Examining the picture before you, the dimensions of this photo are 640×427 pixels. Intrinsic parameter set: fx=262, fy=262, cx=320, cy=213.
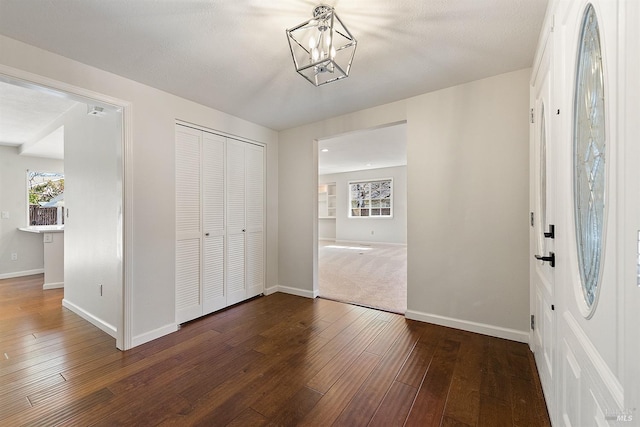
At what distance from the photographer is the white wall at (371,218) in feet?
28.2

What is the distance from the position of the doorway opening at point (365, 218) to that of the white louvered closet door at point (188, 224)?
1728 millimetres

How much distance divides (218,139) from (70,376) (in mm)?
2579

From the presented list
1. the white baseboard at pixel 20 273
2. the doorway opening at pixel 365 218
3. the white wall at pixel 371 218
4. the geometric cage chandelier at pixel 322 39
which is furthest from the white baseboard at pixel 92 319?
the white wall at pixel 371 218

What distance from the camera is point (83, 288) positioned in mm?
3059

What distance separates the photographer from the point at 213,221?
3223 mm

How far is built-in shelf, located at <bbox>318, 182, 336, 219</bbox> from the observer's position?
10.3 meters

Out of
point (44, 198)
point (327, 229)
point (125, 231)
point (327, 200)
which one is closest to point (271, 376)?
point (125, 231)

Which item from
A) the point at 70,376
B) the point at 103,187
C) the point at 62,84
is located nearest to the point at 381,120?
the point at 62,84

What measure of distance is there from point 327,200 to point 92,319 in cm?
831

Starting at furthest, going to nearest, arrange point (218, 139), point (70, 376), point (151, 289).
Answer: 1. point (218, 139)
2. point (151, 289)
3. point (70, 376)

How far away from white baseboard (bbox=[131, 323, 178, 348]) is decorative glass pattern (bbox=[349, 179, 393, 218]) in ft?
24.1

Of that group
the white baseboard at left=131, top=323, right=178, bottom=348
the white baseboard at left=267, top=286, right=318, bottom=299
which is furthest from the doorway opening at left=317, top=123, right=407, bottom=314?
the white baseboard at left=131, top=323, right=178, bottom=348

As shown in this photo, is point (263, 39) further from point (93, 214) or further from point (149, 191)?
point (93, 214)

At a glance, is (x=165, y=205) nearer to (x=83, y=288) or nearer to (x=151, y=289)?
(x=151, y=289)
